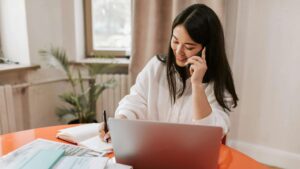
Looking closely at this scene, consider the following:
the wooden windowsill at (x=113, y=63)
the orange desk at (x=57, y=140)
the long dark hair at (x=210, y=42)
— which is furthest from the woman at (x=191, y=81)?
the wooden windowsill at (x=113, y=63)

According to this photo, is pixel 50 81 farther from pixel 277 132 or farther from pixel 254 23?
pixel 277 132

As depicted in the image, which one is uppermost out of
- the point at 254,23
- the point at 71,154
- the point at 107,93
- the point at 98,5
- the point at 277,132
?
the point at 98,5

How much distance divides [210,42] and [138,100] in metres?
0.46

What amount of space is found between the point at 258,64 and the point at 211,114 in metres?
1.41

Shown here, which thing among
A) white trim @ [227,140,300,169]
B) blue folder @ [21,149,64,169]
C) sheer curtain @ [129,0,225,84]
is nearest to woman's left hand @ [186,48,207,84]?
blue folder @ [21,149,64,169]

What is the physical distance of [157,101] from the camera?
1339mm

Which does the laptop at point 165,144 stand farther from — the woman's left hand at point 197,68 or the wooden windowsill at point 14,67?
the wooden windowsill at point 14,67

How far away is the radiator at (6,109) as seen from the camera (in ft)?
6.85

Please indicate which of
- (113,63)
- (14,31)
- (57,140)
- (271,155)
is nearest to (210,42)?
(57,140)

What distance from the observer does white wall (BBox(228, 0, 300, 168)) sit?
210 cm

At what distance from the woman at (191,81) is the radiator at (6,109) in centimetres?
127

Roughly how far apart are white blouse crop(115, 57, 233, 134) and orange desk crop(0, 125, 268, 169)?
20cm

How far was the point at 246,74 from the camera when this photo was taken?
2.30 metres

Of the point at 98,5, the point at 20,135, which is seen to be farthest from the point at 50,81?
the point at 20,135
